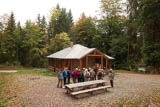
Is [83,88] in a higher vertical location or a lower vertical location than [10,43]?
lower

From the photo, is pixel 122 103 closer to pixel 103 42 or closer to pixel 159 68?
A: pixel 159 68

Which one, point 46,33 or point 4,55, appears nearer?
point 4,55

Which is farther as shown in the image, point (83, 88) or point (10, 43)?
point (10, 43)

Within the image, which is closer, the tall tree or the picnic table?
the picnic table

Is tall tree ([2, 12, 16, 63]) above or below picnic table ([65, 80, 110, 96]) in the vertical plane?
above

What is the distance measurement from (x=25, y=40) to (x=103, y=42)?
21.9 meters

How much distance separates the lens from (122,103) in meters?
6.39

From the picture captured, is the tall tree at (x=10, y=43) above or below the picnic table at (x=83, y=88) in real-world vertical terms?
above

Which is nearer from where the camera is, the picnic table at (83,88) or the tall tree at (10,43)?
the picnic table at (83,88)

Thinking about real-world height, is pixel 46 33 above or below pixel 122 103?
above

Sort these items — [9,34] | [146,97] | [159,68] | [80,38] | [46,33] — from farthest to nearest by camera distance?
1. [46,33]
2. [80,38]
3. [9,34]
4. [159,68]
5. [146,97]

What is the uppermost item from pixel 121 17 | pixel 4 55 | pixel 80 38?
pixel 121 17

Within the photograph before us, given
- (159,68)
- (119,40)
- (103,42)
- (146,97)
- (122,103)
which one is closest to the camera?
(122,103)

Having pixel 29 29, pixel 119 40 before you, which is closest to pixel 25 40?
pixel 29 29
